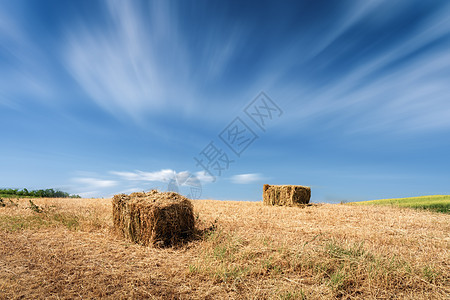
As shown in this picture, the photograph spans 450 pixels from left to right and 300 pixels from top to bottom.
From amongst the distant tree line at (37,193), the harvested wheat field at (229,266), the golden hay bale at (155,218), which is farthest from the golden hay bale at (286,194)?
the distant tree line at (37,193)

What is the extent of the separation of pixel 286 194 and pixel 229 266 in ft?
31.1

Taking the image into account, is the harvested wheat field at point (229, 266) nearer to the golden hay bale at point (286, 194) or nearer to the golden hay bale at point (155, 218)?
the golden hay bale at point (155, 218)

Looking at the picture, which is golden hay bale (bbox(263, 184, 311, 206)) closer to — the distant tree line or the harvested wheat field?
the harvested wheat field

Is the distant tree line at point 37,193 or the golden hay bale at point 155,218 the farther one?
the distant tree line at point 37,193

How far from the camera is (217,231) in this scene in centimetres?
645

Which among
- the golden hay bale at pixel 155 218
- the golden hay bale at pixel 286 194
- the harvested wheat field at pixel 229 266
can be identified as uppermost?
the golden hay bale at pixel 286 194

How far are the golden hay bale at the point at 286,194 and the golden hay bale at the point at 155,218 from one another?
7855 millimetres

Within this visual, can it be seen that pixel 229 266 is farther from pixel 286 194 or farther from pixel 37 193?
pixel 37 193

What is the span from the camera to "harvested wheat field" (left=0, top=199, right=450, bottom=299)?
385cm

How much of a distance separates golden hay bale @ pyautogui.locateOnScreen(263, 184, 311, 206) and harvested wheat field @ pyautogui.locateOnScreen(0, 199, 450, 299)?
20.9ft

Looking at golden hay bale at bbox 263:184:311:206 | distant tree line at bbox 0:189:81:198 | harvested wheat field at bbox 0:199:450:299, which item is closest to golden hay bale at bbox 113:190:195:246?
harvested wheat field at bbox 0:199:450:299

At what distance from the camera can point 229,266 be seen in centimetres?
437

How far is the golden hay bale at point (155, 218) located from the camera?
5.84 metres

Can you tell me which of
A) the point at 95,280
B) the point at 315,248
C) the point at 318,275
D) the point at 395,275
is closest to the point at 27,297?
the point at 95,280
